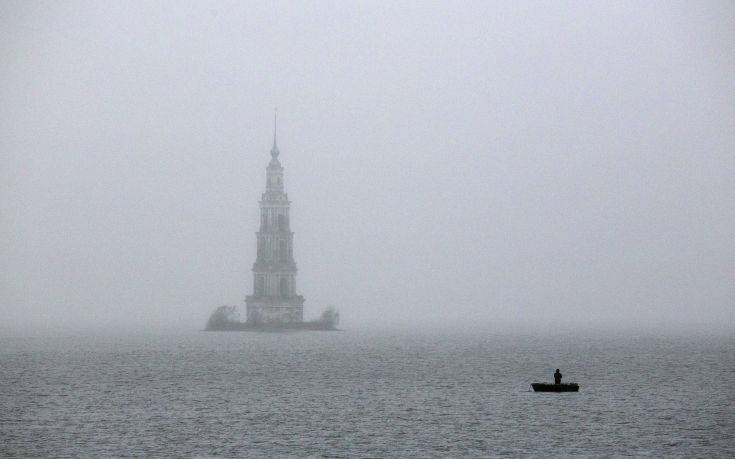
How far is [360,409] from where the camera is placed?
95.5 m

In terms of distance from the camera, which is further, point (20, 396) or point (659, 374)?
point (659, 374)

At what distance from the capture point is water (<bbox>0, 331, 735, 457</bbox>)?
74500 mm

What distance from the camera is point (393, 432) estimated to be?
3184 inches

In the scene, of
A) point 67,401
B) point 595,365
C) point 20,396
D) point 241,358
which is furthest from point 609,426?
point 241,358

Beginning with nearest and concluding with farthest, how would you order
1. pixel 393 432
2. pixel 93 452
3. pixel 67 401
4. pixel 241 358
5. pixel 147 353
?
pixel 93 452
pixel 393 432
pixel 67 401
pixel 241 358
pixel 147 353

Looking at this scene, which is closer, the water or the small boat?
the water

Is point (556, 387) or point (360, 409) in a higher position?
point (556, 387)

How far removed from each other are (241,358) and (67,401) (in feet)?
228

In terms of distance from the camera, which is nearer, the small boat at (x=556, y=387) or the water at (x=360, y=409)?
the water at (x=360, y=409)

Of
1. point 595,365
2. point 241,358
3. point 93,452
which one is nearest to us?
point 93,452

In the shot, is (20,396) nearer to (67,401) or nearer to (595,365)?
(67,401)

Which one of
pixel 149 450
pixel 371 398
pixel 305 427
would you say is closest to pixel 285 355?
pixel 371 398

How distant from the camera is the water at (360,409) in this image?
74500 millimetres

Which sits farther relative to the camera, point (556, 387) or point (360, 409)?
point (556, 387)
